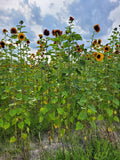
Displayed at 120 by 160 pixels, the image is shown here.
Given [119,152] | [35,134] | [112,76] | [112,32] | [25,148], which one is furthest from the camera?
[112,32]

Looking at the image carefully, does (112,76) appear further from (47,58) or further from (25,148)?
(25,148)

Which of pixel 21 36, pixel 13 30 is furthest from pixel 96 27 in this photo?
pixel 13 30

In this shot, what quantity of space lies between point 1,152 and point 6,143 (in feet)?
0.63

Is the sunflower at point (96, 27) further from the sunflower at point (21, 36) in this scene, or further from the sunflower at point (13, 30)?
the sunflower at point (13, 30)

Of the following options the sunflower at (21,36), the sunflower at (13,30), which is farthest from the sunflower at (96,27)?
the sunflower at (13,30)

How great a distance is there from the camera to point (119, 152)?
1889mm

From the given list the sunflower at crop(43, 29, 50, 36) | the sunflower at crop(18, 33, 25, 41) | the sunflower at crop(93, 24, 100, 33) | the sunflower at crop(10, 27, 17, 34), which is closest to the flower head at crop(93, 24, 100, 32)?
the sunflower at crop(93, 24, 100, 33)

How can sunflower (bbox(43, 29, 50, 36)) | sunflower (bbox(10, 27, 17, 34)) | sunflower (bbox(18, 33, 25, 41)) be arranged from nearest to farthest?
Answer: 1. sunflower (bbox(18, 33, 25, 41))
2. sunflower (bbox(43, 29, 50, 36))
3. sunflower (bbox(10, 27, 17, 34))

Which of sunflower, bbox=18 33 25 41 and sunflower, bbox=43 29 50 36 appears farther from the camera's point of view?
sunflower, bbox=43 29 50 36

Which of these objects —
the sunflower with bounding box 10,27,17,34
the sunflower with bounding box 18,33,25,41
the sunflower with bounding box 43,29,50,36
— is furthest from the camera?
the sunflower with bounding box 10,27,17,34

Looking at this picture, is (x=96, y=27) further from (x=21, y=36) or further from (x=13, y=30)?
(x=13, y=30)

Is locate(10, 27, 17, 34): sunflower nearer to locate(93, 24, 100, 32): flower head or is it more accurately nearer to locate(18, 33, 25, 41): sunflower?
locate(18, 33, 25, 41): sunflower


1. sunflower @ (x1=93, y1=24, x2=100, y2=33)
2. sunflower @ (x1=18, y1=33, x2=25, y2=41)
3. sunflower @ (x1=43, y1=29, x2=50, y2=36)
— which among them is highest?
sunflower @ (x1=93, y1=24, x2=100, y2=33)

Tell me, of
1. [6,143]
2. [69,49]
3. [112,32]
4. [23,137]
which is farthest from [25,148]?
[112,32]
